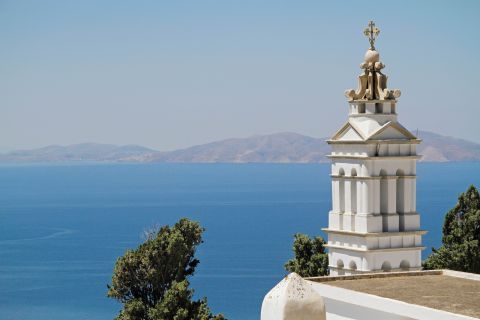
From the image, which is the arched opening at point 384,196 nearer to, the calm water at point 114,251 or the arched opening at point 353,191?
the arched opening at point 353,191

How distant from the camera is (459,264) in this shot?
134 feet

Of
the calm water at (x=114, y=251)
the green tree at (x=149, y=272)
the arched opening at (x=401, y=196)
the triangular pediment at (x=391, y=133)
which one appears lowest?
the calm water at (x=114, y=251)

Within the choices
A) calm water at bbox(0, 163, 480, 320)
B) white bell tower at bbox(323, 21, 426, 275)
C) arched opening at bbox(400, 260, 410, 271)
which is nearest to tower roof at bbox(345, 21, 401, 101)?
white bell tower at bbox(323, 21, 426, 275)

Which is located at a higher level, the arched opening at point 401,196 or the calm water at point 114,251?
the arched opening at point 401,196

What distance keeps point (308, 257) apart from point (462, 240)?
575 centimetres

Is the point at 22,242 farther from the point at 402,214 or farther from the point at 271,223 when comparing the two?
the point at 402,214

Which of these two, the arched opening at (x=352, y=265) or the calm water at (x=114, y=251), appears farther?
the calm water at (x=114, y=251)

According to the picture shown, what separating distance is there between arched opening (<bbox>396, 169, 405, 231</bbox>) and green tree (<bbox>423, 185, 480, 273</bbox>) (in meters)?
6.09

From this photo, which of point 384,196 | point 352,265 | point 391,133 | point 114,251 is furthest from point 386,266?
point 114,251

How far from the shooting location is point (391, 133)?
3462cm

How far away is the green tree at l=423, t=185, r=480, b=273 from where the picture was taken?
40719 millimetres

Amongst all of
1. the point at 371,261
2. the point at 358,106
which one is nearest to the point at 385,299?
the point at 371,261

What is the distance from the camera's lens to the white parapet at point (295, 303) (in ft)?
54.4

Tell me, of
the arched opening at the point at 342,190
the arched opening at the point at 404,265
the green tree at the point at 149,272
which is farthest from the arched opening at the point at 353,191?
the green tree at the point at 149,272
